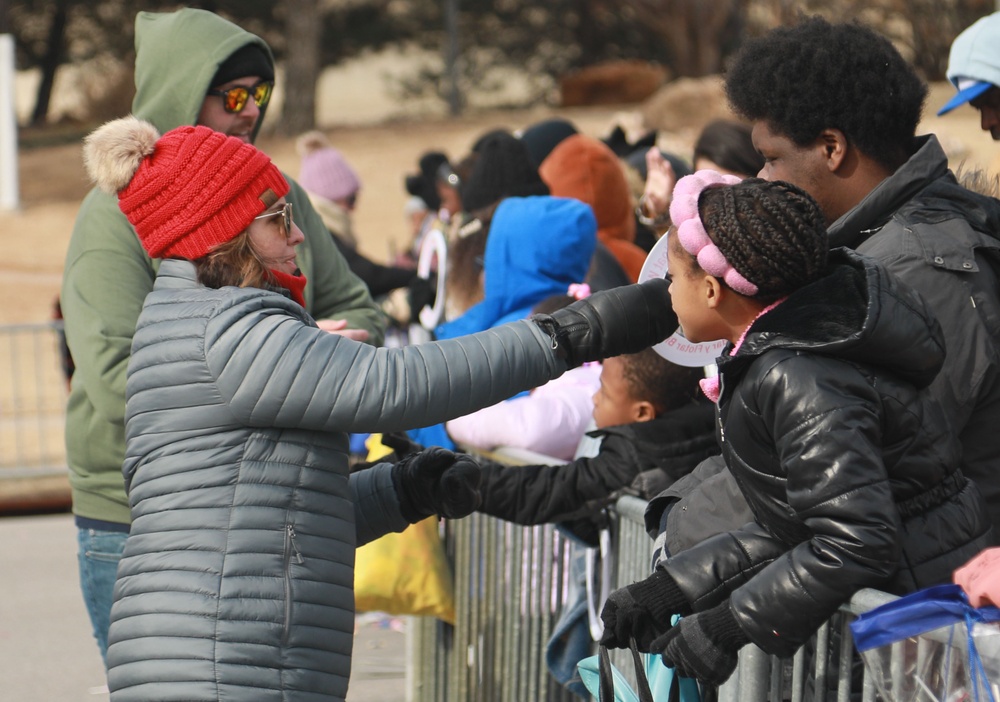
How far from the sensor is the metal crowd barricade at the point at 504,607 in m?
3.42

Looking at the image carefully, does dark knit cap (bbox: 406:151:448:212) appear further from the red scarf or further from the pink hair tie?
the pink hair tie

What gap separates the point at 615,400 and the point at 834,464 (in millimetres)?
1459

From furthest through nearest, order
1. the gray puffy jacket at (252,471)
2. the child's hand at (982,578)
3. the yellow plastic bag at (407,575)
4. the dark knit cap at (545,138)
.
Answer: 1. the dark knit cap at (545,138)
2. the yellow plastic bag at (407,575)
3. the gray puffy jacket at (252,471)
4. the child's hand at (982,578)

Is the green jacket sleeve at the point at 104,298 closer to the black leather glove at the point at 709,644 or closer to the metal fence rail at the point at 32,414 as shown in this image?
the black leather glove at the point at 709,644

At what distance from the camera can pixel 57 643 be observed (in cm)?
656

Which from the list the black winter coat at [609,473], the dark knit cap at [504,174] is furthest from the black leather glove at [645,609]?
the dark knit cap at [504,174]

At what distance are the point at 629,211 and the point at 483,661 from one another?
8.24 feet

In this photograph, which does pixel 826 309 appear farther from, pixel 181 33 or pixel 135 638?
pixel 181 33

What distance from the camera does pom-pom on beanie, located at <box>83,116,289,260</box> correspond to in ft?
8.65

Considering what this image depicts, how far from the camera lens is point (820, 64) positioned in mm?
2775

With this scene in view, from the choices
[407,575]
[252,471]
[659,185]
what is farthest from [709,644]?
[659,185]

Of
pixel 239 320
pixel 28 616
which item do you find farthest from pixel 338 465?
pixel 28 616

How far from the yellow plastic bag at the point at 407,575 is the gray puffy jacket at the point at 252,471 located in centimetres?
142

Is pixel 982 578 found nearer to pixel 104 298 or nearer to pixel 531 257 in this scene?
pixel 104 298
